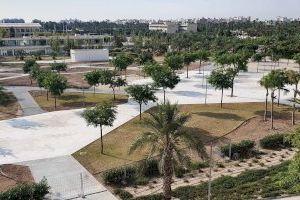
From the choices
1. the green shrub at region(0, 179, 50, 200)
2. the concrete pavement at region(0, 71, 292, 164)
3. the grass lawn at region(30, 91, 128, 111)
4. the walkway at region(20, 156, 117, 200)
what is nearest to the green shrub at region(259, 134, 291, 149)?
the concrete pavement at region(0, 71, 292, 164)

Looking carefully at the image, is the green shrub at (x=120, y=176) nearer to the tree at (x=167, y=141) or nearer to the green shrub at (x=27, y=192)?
the green shrub at (x=27, y=192)

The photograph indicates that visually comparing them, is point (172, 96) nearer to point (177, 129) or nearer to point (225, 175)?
point (225, 175)

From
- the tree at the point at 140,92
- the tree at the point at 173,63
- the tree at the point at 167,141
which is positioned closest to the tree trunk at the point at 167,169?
the tree at the point at 167,141

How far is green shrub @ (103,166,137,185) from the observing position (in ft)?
94.7

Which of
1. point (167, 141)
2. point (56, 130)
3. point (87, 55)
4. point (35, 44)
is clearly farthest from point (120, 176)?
point (35, 44)

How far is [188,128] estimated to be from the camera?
29.5m

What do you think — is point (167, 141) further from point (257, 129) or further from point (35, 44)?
point (35, 44)

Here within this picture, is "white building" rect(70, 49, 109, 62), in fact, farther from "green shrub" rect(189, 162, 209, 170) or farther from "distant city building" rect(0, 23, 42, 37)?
"green shrub" rect(189, 162, 209, 170)

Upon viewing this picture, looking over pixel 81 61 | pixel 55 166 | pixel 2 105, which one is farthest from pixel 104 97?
pixel 81 61

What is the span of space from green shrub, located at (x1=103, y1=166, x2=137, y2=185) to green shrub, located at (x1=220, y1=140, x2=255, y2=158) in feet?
27.2

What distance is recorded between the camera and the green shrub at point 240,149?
3400cm

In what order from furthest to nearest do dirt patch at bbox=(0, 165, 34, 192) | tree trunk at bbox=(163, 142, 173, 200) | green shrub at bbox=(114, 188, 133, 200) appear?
dirt patch at bbox=(0, 165, 34, 192), green shrub at bbox=(114, 188, 133, 200), tree trunk at bbox=(163, 142, 173, 200)

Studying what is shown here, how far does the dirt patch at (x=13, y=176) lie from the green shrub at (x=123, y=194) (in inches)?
246

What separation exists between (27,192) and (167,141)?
8.80m
